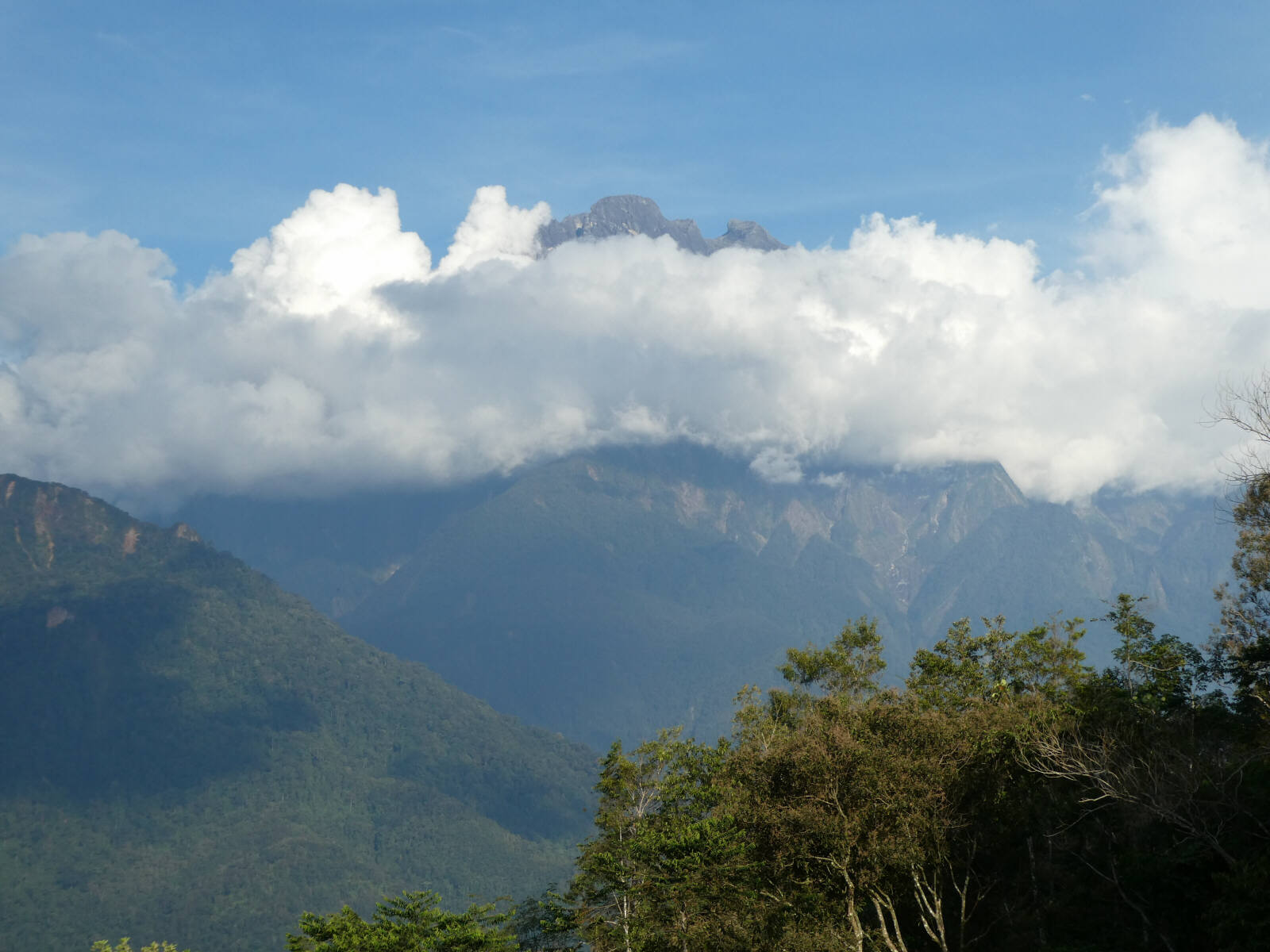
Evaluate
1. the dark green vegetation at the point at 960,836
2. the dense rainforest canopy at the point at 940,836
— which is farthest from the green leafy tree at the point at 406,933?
the dark green vegetation at the point at 960,836

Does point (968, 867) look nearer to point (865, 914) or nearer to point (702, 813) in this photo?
point (865, 914)

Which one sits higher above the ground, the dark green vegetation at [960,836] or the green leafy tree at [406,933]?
the dark green vegetation at [960,836]

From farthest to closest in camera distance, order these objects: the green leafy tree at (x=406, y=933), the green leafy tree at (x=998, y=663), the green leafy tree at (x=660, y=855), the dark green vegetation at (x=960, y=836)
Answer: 1. the green leafy tree at (x=998, y=663)
2. the green leafy tree at (x=406, y=933)
3. the green leafy tree at (x=660, y=855)
4. the dark green vegetation at (x=960, y=836)

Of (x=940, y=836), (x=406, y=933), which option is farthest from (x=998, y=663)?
(x=406, y=933)

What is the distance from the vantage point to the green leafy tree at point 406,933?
175 feet

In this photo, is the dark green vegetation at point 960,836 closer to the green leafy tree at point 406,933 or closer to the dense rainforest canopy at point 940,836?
the dense rainforest canopy at point 940,836

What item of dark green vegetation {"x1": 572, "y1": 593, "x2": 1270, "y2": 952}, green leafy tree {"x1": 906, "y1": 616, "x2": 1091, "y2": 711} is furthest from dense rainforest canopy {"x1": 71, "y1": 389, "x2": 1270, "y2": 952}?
green leafy tree {"x1": 906, "y1": 616, "x2": 1091, "y2": 711}

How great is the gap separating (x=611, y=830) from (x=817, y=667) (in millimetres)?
21478

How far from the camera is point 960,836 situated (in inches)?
1802

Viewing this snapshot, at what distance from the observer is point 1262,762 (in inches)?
1642

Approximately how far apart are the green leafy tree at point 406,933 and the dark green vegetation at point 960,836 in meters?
6.32

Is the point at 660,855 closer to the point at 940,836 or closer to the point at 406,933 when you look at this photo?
the point at 940,836

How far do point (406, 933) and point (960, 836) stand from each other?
28.1 metres

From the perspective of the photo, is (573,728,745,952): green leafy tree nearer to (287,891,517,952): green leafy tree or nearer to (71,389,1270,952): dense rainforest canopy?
(71,389,1270,952): dense rainforest canopy
